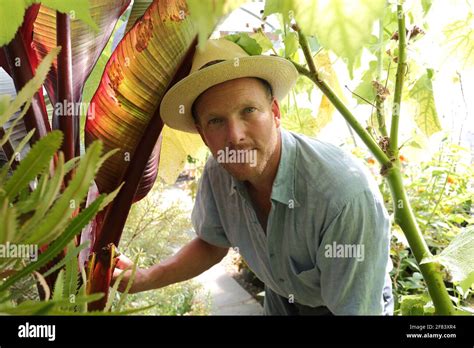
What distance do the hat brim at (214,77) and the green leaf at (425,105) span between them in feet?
0.53

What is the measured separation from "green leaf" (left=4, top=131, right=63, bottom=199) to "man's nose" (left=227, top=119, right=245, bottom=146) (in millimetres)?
330

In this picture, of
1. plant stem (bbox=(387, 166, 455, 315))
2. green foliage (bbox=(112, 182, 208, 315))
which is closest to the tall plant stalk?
plant stem (bbox=(387, 166, 455, 315))

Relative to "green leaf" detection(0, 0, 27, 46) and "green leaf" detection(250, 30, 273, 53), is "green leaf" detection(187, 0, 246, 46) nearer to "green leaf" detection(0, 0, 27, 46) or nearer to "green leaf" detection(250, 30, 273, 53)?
"green leaf" detection(0, 0, 27, 46)

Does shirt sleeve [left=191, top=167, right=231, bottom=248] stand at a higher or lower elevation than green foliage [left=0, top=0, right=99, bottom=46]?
lower

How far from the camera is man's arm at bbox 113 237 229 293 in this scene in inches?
26.1

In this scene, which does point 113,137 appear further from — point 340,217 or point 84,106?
point 340,217

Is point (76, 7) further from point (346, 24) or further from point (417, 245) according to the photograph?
point (417, 245)

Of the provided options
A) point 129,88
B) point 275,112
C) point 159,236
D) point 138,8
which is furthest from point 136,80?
point 159,236

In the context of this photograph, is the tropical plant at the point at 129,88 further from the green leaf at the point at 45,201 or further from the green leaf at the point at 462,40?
the green leaf at the point at 45,201

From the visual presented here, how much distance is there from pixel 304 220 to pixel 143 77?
11.2 inches

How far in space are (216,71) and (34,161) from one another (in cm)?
33

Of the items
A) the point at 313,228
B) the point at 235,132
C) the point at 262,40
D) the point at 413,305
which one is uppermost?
the point at 262,40

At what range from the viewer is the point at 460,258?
0.49 meters
